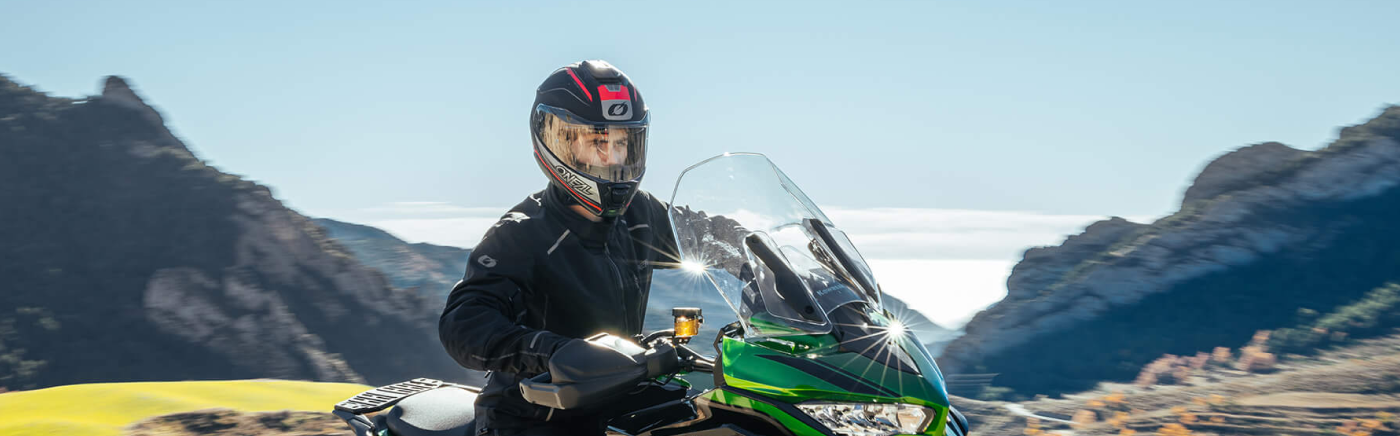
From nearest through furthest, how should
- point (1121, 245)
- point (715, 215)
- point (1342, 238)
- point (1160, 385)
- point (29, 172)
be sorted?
point (715, 215)
point (1160, 385)
point (1342, 238)
point (1121, 245)
point (29, 172)

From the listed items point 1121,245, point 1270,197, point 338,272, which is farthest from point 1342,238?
point 338,272

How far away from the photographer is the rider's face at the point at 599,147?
305 centimetres

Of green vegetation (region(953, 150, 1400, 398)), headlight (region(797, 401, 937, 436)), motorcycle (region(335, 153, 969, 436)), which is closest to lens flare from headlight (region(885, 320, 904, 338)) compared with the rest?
motorcycle (region(335, 153, 969, 436))

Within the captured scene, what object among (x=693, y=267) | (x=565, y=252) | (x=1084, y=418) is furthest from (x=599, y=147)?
(x=1084, y=418)

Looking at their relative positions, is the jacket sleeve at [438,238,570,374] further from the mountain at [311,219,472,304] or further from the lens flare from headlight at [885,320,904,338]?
the mountain at [311,219,472,304]

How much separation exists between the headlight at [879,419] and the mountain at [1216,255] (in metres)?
19.9

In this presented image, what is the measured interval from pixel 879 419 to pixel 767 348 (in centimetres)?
31

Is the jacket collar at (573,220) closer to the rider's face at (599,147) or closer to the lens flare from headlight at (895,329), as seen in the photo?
the rider's face at (599,147)

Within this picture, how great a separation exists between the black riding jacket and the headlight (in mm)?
759

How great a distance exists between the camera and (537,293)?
2.92 m

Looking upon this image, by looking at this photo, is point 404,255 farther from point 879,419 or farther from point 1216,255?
point 879,419

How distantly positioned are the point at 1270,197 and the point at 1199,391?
18043 millimetres

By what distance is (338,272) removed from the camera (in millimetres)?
54625

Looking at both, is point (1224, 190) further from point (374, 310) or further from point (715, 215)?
point (374, 310)
